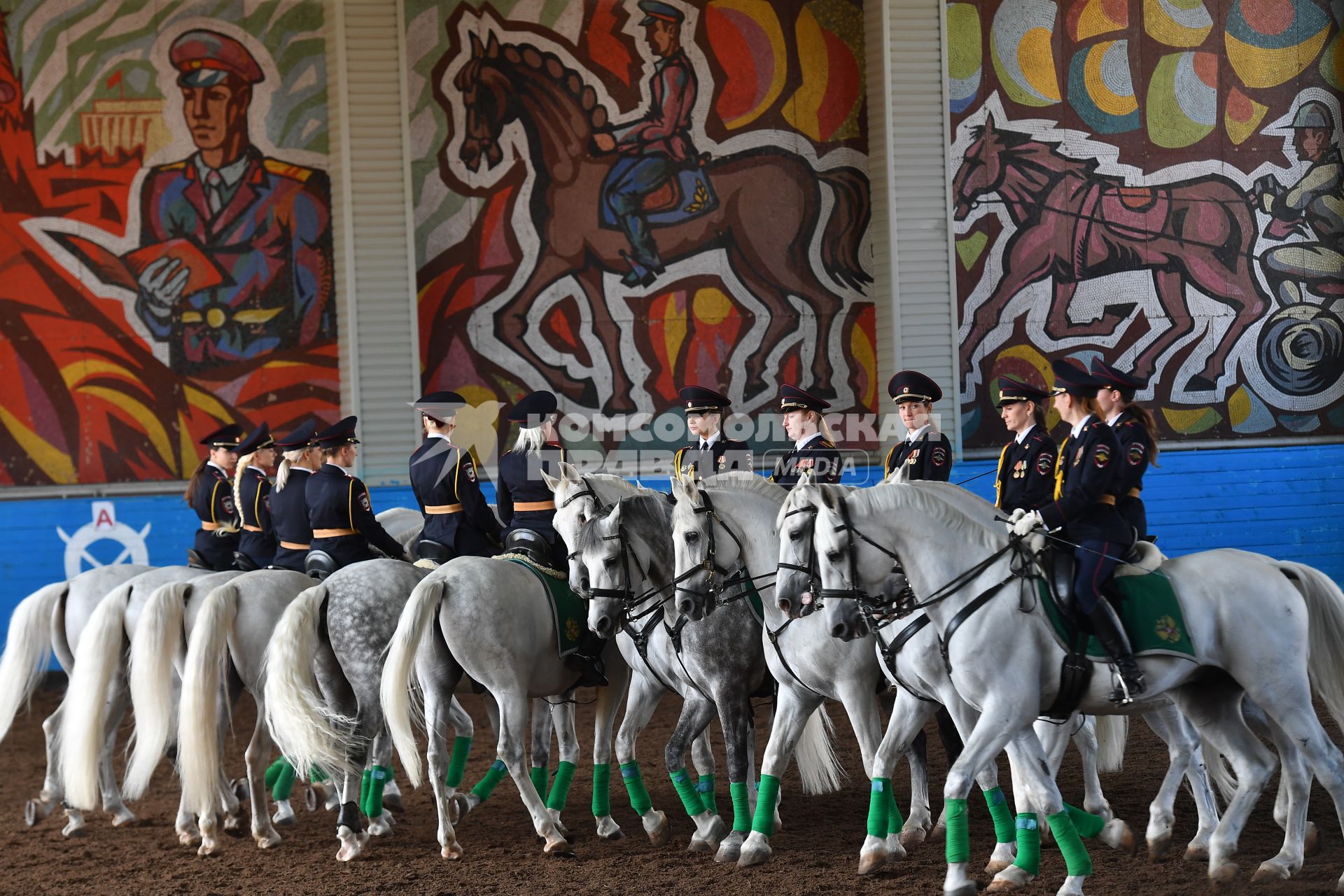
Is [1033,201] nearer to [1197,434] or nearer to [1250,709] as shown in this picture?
[1197,434]

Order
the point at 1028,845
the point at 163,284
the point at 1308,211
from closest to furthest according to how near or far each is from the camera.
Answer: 1. the point at 1028,845
2. the point at 163,284
3. the point at 1308,211

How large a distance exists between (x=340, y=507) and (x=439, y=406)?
79 cm

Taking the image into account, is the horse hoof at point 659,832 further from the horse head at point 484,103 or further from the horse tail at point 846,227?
the horse head at point 484,103

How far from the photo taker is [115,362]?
43.1 feet

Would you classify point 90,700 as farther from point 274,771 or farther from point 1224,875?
point 1224,875

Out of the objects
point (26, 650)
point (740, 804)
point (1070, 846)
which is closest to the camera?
point (1070, 846)

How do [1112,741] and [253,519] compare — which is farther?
[253,519]

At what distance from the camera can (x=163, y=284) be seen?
43.1 ft

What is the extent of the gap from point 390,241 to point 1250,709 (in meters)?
9.43

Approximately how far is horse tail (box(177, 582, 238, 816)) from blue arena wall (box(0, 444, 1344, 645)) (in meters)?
5.71

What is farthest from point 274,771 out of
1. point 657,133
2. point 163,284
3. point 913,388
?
point 657,133

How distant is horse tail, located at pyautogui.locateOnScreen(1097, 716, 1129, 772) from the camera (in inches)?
282

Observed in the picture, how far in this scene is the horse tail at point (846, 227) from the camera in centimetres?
1360

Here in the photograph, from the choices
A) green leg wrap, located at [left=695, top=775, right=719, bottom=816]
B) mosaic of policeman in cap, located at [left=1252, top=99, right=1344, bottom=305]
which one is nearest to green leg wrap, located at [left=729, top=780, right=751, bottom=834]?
green leg wrap, located at [left=695, top=775, right=719, bottom=816]
